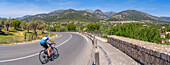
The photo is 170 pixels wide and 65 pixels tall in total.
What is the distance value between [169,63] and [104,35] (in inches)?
1042

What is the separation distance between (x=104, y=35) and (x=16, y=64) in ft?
85.6

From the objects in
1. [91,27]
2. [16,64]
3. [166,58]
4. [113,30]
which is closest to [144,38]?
[113,30]

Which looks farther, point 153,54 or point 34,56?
point 34,56

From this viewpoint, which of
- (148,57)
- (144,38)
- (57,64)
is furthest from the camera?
(144,38)

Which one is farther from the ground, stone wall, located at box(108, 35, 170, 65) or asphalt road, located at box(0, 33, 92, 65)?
stone wall, located at box(108, 35, 170, 65)

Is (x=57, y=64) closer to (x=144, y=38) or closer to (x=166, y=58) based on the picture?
(x=166, y=58)

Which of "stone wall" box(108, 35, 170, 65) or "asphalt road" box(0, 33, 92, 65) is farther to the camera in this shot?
"asphalt road" box(0, 33, 92, 65)

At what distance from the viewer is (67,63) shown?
6.39m

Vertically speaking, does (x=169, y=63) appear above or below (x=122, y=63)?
above

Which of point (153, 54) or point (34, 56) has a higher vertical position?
point (153, 54)

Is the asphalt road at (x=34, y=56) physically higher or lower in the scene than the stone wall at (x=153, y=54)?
→ lower

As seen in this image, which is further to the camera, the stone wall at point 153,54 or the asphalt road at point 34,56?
the asphalt road at point 34,56

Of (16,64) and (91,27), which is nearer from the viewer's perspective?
(16,64)

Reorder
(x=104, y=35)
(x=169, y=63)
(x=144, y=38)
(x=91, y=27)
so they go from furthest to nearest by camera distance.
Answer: (x=91, y=27) → (x=104, y=35) → (x=144, y=38) → (x=169, y=63)
